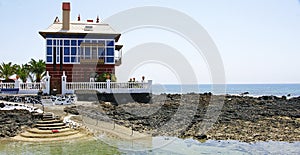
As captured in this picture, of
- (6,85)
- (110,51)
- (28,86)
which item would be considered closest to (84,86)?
(28,86)

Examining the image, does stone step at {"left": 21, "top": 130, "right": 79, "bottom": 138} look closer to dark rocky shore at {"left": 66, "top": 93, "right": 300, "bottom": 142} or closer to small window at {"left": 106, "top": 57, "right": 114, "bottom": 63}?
dark rocky shore at {"left": 66, "top": 93, "right": 300, "bottom": 142}

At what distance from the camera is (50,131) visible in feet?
51.4

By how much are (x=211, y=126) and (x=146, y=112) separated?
183 inches

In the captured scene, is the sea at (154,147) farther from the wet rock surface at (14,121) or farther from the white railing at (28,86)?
the white railing at (28,86)

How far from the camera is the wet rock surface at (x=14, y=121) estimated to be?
16000 millimetres

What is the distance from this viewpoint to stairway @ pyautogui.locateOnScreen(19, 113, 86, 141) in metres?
15.2

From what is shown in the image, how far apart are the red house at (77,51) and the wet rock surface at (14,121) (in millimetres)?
8646

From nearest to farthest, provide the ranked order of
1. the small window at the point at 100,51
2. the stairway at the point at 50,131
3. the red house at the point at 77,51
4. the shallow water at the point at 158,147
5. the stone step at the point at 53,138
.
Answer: the shallow water at the point at 158,147
the stone step at the point at 53,138
the stairway at the point at 50,131
the red house at the point at 77,51
the small window at the point at 100,51

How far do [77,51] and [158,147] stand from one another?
15099 mm

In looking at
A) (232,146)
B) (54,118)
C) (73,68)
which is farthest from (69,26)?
(232,146)

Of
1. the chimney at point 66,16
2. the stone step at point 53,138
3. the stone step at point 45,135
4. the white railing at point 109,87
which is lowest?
the stone step at point 53,138

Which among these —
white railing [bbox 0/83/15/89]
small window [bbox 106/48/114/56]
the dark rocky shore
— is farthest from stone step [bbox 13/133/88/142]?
small window [bbox 106/48/114/56]

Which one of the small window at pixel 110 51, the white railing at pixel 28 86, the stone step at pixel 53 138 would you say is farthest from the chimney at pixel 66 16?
the stone step at pixel 53 138

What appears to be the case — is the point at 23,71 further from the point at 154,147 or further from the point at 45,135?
the point at 154,147
